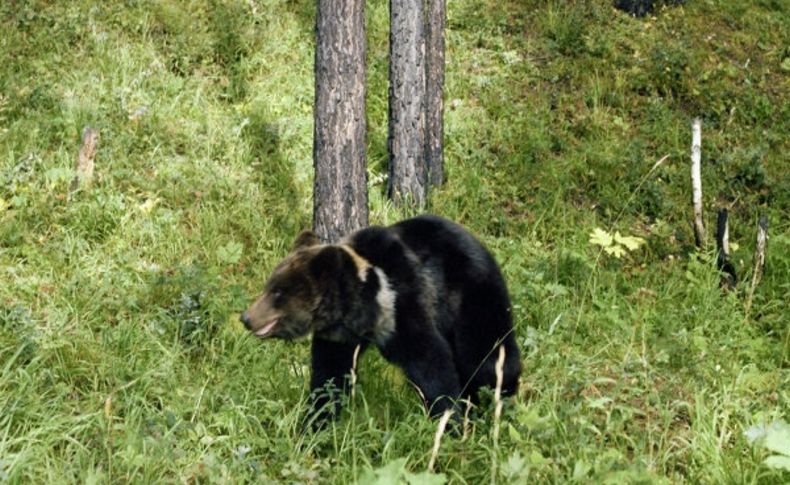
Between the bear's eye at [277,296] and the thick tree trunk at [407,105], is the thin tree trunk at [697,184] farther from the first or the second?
the bear's eye at [277,296]

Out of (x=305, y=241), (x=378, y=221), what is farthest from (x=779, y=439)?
(x=378, y=221)

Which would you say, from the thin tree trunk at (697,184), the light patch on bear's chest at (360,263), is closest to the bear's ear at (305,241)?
the light patch on bear's chest at (360,263)

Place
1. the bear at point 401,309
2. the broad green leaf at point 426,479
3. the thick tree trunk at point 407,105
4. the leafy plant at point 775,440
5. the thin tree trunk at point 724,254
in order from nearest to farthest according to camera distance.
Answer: the broad green leaf at point 426,479, the leafy plant at point 775,440, the bear at point 401,309, the thin tree trunk at point 724,254, the thick tree trunk at point 407,105

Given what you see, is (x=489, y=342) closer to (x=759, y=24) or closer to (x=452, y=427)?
(x=452, y=427)

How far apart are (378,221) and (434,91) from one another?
175 centimetres

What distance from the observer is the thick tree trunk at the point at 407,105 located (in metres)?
8.04

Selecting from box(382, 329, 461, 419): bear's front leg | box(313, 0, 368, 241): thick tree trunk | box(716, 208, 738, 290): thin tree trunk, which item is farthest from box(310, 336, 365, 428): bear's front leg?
box(716, 208, 738, 290): thin tree trunk

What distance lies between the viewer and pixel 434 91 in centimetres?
873

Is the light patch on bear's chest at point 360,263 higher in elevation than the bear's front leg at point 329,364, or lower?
higher

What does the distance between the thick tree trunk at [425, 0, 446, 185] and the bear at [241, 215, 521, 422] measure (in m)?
3.87

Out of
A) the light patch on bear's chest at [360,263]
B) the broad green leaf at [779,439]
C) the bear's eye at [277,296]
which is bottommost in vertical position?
the broad green leaf at [779,439]

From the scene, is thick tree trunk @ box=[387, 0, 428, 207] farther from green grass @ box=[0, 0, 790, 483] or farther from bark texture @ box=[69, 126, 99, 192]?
bark texture @ box=[69, 126, 99, 192]

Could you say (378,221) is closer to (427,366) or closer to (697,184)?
(697,184)

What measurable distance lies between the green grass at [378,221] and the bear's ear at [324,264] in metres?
0.63
